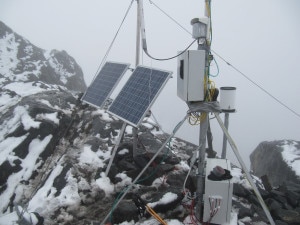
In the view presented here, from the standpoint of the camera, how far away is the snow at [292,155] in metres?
12.4

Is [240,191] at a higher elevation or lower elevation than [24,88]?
lower

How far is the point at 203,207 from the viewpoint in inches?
252

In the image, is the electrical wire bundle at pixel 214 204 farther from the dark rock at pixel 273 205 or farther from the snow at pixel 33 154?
the snow at pixel 33 154

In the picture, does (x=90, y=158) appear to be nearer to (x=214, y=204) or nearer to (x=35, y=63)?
(x=214, y=204)

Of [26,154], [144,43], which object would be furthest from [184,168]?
[26,154]

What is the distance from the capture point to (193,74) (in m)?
5.84

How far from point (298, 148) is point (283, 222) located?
831 centimetres

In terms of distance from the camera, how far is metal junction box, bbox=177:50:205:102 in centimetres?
574

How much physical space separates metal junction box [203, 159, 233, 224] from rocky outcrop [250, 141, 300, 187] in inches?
276

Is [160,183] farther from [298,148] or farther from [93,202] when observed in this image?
[298,148]

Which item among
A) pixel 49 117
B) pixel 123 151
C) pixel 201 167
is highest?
pixel 49 117

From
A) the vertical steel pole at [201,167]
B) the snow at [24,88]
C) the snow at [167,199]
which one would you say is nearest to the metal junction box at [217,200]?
the vertical steel pole at [201,167]

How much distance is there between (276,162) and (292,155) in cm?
78

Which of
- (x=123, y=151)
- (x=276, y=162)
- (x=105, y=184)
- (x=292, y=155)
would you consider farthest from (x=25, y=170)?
(x=292, y=155)
